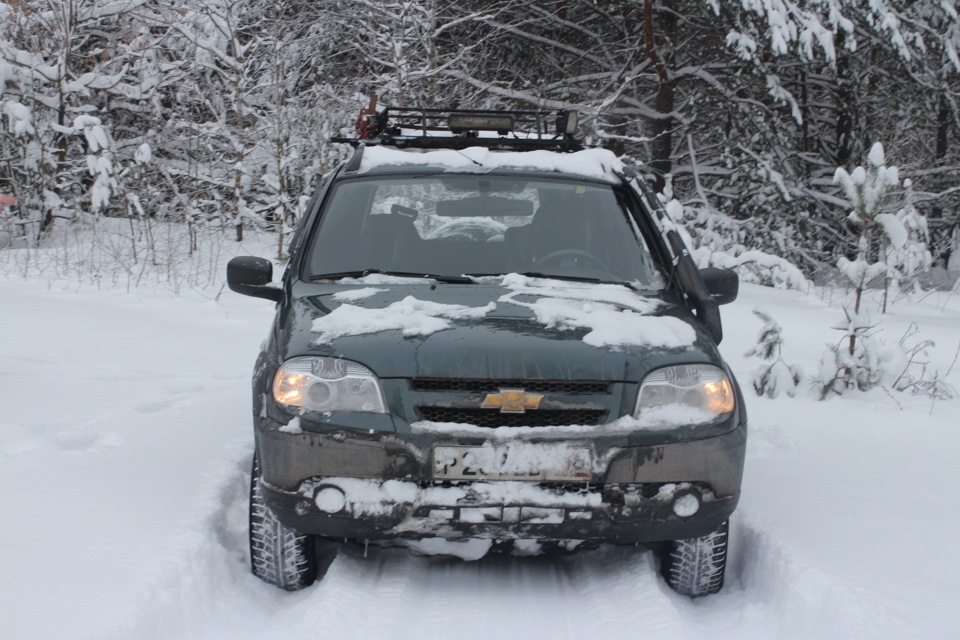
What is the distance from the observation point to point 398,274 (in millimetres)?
4258

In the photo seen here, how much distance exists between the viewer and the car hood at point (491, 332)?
3365 mm

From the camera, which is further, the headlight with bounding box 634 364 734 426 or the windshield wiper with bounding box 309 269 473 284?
the windshield wiper with bounding box 309 269 473 284

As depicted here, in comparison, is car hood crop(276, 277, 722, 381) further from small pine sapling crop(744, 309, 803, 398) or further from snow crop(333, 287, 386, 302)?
small pine sapling crop(744, 309, 803, 398)

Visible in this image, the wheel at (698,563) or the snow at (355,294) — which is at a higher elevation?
the snow at (355,294)

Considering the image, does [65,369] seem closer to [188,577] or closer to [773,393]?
[188,577]

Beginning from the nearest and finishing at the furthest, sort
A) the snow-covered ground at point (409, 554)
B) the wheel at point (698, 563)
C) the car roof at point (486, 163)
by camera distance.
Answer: the snow-covered ground at point (409, 554)
the wheel at point (698, 563)
the car roof at point (486, 163)

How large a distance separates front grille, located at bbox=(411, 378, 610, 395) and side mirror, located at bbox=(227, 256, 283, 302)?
1.23 m

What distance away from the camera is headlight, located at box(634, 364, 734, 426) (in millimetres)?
3393

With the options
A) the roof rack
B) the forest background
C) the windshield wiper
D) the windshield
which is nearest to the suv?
the windshield wiper

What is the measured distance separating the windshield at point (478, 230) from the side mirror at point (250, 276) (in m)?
0.19

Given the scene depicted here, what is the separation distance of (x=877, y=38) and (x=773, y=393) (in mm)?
8352

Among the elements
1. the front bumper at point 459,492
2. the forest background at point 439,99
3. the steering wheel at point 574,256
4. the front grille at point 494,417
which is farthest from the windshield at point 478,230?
the forest background at point 439,99

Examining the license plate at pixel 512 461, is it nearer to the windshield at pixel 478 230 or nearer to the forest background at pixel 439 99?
the windshield at pixel 478 230

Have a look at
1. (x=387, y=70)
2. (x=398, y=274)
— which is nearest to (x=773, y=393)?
(x=398, y=274)
